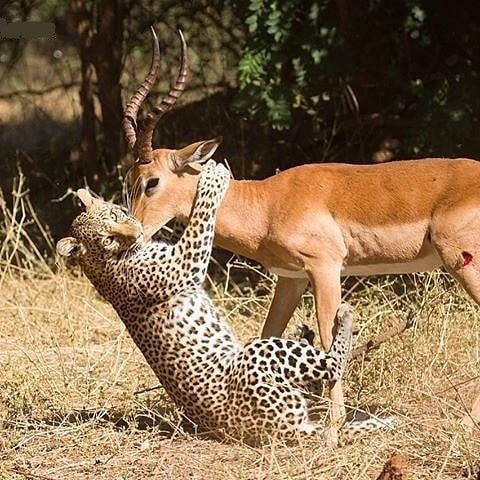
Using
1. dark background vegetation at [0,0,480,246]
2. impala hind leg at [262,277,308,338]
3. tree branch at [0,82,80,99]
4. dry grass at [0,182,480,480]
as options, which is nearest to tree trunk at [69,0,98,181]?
dark background vegetation at [0,0,480,246]

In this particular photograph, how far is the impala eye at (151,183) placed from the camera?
7141 millimetres

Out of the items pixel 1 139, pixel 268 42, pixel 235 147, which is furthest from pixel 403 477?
pixel 1 139

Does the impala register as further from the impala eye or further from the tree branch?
the tree branch

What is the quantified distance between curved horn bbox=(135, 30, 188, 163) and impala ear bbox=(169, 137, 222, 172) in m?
0.14

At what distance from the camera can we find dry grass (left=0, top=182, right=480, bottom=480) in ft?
19.4

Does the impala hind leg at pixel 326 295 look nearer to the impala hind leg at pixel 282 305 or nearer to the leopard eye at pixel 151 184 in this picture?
the impala hind leg at pixel 282 305

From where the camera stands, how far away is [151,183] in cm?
714

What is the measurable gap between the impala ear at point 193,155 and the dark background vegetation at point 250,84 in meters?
2.38

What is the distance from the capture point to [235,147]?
12.0 meters

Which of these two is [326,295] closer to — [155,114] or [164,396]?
[164,396]

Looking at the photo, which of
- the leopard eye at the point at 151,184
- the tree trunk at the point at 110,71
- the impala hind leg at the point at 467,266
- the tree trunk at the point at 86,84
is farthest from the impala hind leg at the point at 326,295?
the tree trunk at the point at 86,84

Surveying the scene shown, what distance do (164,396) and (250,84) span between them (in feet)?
10.1

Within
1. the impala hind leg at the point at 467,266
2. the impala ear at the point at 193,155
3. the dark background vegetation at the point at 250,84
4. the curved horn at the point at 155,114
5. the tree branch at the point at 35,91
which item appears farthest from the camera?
the tree branch at the point at 35,91

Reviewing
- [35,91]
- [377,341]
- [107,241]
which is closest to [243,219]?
[107,241]
